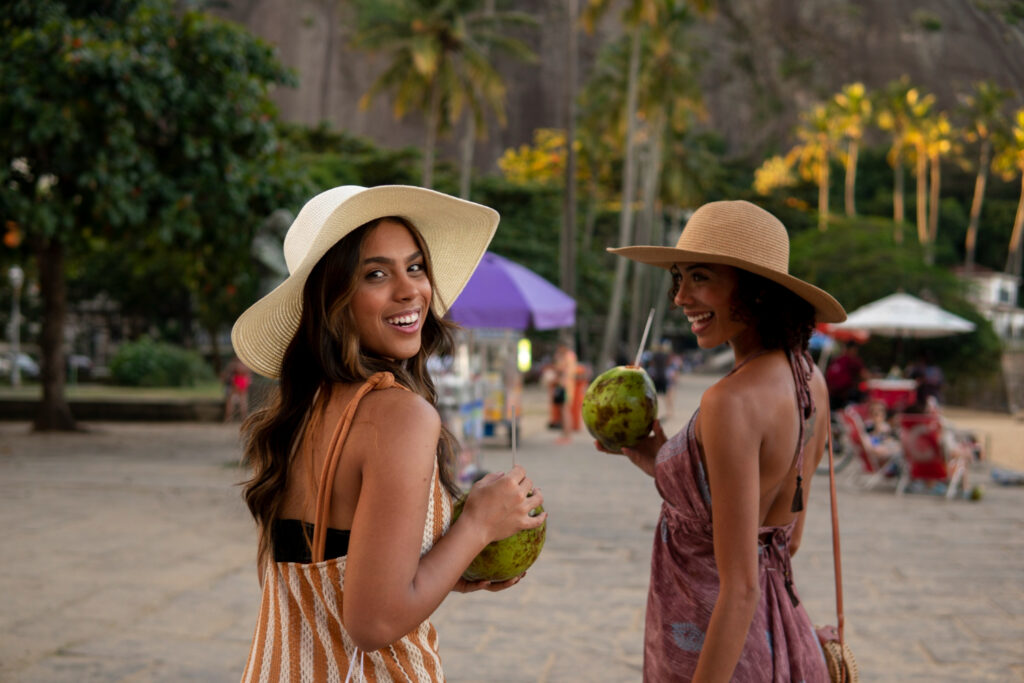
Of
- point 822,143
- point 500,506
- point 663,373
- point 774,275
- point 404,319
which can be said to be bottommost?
point 663,373

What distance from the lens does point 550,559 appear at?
6.68 metres

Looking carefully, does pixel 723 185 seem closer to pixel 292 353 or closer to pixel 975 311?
pixel 975 311

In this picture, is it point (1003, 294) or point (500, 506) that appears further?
point (1003, 294)

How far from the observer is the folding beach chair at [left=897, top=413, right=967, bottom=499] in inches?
392

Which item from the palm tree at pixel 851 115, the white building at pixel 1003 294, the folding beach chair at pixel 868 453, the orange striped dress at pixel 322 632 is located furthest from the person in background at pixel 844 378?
the palm tree at pixel 851 115

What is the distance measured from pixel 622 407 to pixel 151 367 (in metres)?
30.8

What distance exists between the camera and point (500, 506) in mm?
1695

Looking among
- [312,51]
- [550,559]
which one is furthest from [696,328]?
[312,51]

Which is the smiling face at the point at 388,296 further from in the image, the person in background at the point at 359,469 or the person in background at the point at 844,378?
the person in background at the point at 844,378

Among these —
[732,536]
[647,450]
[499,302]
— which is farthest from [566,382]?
[732,536]

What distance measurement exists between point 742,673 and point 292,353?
3.75 feet

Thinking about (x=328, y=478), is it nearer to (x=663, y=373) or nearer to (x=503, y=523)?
(x=503, y=523)

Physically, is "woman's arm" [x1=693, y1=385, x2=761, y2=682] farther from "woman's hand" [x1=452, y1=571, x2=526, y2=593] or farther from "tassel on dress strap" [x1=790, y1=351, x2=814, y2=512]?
"woman's hand" [x1=452, y1=571, x2=526, y2=593]

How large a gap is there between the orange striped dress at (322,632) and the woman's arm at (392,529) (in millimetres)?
56
